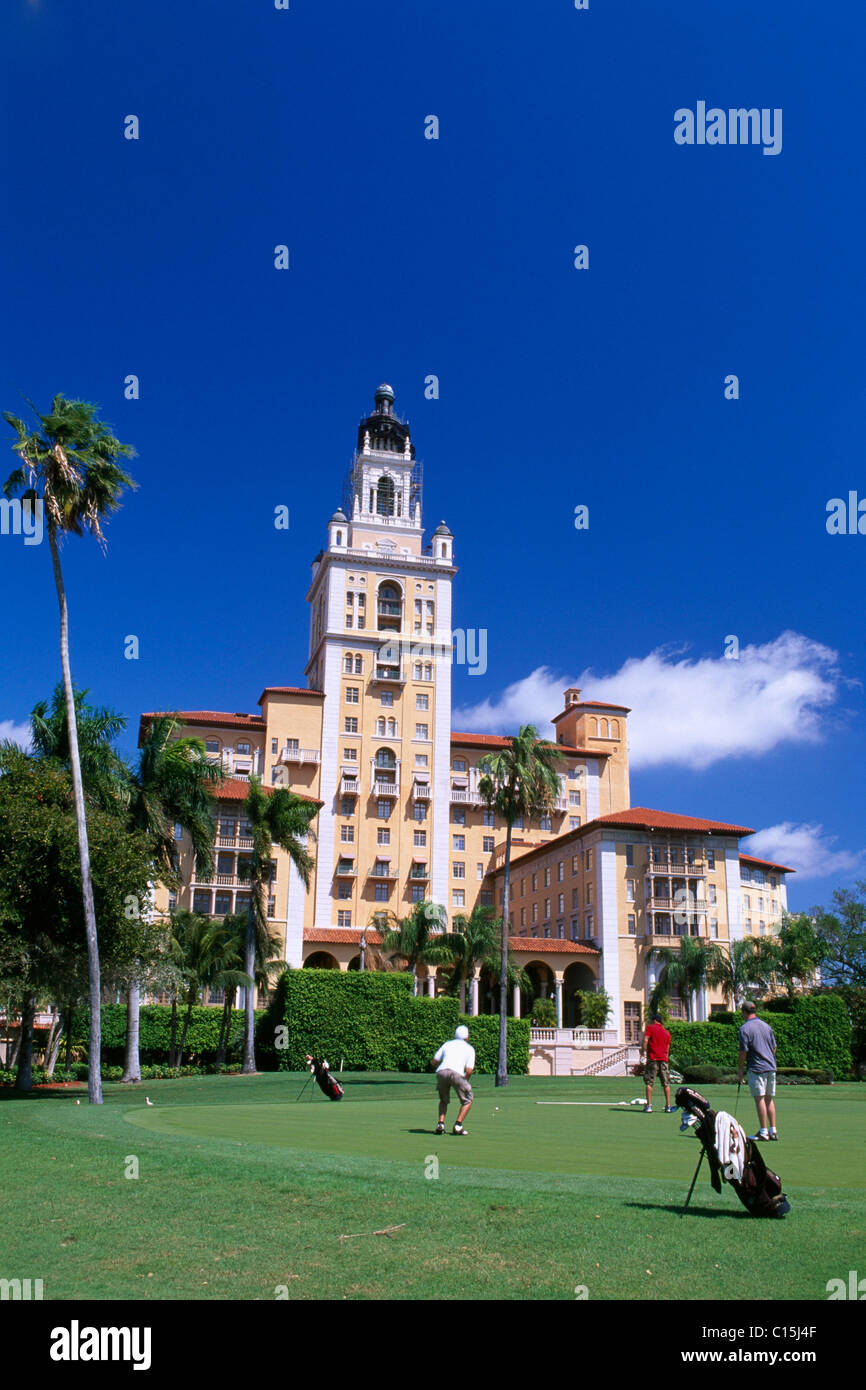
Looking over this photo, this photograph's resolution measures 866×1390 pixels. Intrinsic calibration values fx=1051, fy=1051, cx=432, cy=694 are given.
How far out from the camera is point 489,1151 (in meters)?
13.8

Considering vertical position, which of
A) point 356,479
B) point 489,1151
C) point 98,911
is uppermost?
point 356,479

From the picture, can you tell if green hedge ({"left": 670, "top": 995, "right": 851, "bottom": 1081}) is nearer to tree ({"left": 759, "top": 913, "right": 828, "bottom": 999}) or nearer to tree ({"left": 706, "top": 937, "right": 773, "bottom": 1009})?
tree ({"left": 759, "top": 913, "right": 828, "bottom": 999})

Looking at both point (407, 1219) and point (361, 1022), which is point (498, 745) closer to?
point (361, 1022)

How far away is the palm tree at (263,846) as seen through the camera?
48.6 metres

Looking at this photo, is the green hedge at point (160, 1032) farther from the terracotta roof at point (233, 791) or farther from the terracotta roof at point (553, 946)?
the terracotta roof at point (553, 946)

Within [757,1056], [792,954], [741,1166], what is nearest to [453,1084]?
[757,1056]

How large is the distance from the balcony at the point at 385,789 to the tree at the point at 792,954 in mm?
32484

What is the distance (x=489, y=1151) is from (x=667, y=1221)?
18.8ft

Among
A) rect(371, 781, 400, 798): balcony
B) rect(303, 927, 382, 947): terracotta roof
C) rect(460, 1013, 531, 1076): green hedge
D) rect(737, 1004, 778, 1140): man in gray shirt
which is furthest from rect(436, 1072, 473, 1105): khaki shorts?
rect(371, 781, 400, 798): balcony

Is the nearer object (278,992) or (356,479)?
(278,992)

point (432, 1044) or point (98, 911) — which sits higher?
point (98, 911)

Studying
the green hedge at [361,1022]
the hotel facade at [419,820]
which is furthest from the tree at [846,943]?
the green hedge at [361,1022]

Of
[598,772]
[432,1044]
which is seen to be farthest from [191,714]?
[432,1044]

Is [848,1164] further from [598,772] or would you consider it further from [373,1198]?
[598,772]
